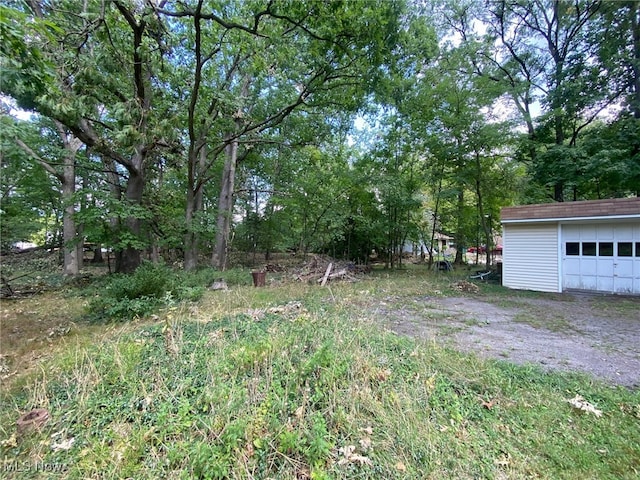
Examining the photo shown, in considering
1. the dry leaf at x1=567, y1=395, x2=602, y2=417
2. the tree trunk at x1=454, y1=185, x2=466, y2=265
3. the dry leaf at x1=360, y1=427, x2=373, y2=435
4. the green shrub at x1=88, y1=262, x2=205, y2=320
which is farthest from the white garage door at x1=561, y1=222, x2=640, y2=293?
the green shrub at x1=88, y1=262, x2=205, y2=320

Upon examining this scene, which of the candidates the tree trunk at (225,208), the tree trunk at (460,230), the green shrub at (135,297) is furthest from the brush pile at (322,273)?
the tree trunk at (460,230)

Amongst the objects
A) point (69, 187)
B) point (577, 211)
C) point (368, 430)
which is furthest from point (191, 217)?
point (577, 211)

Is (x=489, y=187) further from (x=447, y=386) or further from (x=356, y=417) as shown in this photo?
(x=356, y=417)

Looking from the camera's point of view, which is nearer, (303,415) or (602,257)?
(303,415)

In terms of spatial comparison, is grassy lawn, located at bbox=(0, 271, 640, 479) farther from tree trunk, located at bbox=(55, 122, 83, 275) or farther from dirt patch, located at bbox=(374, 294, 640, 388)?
tree trunk, located at bbox=(55, 122, 83, 275)

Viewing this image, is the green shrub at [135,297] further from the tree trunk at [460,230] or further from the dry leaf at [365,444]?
the tree trunk at [460,230]

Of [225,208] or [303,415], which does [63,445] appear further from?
[225,208]

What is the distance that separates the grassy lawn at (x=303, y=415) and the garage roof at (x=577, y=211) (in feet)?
23.8

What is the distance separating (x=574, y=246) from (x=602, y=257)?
2.27 ft

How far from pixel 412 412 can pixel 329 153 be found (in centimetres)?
1243

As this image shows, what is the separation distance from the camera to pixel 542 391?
282cm

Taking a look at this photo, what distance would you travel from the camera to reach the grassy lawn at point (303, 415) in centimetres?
188

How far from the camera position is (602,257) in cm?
837

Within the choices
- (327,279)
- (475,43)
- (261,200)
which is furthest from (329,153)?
(475,43)
